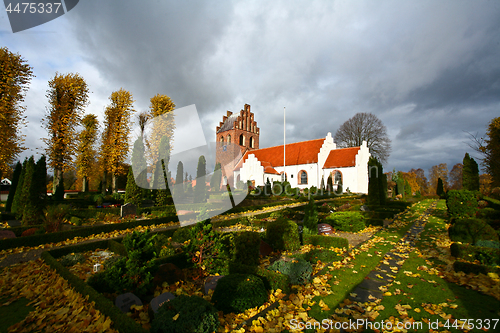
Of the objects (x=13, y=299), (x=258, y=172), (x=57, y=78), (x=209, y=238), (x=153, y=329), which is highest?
(x=57, y=78)

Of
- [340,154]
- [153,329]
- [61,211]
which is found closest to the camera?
[153,329]

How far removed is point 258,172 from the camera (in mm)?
35344

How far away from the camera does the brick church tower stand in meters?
41.8

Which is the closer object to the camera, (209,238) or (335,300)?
(335,300)

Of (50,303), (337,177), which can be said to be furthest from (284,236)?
(337,177)

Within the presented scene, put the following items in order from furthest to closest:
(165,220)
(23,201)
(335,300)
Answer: (165,220)
(23,201)
(335,300)

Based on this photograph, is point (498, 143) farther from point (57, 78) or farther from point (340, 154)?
point (57, 78)

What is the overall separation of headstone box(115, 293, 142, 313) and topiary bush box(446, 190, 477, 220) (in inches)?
505

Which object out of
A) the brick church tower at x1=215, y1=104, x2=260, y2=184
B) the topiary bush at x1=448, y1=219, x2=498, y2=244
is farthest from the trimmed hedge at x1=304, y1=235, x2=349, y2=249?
the brick church tower at x1=215, y1=104, x2=260, y2=184

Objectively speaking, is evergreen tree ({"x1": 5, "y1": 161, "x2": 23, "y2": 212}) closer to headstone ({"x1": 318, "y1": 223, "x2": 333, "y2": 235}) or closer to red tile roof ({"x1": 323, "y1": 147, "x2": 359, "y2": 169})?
headstone ({"x1": 318, "y1": 223, "x2": 333, "y2": 235})

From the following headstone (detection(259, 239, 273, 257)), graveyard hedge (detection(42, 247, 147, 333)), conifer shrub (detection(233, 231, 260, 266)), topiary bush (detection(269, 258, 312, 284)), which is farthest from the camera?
headstone (detection(259, 239, 273, 257))

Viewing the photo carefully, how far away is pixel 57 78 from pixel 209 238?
84.3ft

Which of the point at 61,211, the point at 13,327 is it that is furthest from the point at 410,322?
the point at 61,211

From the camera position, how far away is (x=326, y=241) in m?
8.20
